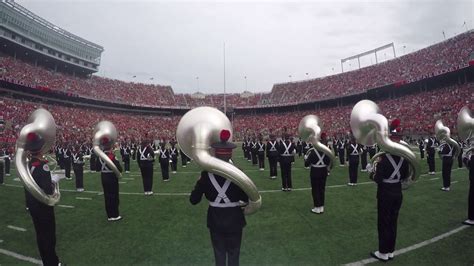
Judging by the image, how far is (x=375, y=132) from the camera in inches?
185

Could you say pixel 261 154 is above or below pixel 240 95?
below

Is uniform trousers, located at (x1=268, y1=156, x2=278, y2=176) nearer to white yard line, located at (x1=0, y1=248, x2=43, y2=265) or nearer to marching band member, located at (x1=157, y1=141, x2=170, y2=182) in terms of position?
marching band member, located at (x1=157, y1=141, x2=170, y2=182)

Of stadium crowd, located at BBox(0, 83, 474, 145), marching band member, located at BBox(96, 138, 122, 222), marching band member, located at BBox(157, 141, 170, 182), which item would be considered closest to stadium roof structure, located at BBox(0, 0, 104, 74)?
stadium crowd, located at BBox(0, 83, 474, 145)

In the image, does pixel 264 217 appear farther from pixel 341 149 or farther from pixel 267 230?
pixel 341 149

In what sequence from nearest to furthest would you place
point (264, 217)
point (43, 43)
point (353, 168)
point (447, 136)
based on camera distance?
1. point (264, 217)
2. point (447, 136)
3. point (353, 168)
4. point (43, 43)

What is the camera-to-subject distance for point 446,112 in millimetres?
30375

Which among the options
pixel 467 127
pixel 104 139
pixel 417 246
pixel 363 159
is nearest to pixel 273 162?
pixel 363 159

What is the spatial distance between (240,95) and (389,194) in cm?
6425

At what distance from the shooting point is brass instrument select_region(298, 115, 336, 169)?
6.78m

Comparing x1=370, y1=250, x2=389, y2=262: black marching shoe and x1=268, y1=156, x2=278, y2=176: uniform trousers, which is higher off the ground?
x1=268, y1=156, x2=278, y2=176: uniform trousers

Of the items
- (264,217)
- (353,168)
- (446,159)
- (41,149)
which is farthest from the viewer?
(353,168)

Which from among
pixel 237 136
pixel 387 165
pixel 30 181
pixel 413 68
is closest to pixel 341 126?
pixel 413 68

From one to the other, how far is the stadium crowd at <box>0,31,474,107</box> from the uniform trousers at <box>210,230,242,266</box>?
128 ft

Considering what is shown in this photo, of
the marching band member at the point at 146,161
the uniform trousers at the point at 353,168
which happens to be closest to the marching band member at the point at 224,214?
the marching band member at the point at 146,161
